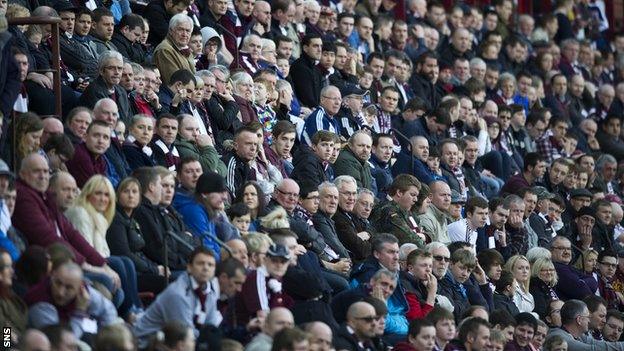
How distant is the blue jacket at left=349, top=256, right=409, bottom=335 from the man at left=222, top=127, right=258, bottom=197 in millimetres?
1349

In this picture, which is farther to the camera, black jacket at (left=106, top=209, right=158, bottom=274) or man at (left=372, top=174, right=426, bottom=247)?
man at (left=372, top=174, right=426, bottom=247)

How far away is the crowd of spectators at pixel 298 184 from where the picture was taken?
12.0m

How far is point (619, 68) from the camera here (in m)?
25.4

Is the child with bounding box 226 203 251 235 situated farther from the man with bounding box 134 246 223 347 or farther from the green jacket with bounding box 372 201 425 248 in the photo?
the green jacket with bounding box 372 201 425 248

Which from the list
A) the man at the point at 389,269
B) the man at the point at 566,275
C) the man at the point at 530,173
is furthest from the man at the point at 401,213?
the man at the point at 530,173

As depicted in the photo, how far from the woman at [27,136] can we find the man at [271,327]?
2.10m

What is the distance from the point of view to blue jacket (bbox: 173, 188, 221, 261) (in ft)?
43.9

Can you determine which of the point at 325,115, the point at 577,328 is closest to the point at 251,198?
the point at 325,115

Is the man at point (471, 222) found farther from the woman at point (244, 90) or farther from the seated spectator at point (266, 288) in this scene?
the seated spectator at point (266, 288)

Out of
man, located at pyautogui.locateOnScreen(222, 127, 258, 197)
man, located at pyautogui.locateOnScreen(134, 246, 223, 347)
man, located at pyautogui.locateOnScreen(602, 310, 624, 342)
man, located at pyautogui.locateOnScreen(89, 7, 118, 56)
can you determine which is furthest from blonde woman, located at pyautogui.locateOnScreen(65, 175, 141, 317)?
man, located at pyautogui.locateOnScreen(602, 310, 624, 342)

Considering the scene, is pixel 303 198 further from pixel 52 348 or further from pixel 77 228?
pixel 52 348

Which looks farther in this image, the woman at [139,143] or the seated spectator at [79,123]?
the woman at [139,143]

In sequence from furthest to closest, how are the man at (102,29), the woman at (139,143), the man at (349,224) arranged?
the man at (102,29), the man at (349,224), the woman at (139,143)

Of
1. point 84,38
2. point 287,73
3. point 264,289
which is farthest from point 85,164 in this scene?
point 287,73
